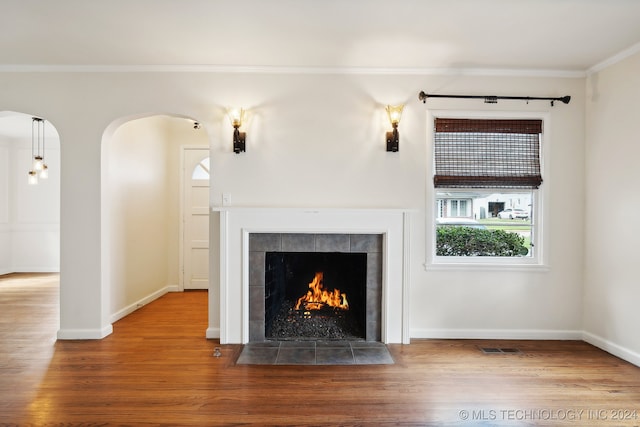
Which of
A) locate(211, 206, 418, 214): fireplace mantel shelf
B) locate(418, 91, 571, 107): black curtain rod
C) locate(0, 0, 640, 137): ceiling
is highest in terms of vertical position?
locate(0, 0, 640, 137): ceiling

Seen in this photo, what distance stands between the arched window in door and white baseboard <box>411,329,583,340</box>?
3774 mm

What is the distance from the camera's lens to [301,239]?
11.0ft

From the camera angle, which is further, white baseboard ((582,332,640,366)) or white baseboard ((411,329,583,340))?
white baseboard ((411,329,583,340))

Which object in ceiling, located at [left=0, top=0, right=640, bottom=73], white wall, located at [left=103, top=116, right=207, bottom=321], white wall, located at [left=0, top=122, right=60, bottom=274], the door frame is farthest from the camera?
white wall, located at [left=0, top=122, right=60, bottom=274]

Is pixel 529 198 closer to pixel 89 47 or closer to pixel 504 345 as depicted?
pixel 504 345

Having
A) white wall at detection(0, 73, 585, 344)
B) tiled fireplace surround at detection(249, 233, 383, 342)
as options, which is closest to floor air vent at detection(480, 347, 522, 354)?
white wall at detection(0, 73, 585, 344)

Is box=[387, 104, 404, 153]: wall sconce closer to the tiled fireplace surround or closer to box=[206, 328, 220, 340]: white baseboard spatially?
the tiled fireplace surround

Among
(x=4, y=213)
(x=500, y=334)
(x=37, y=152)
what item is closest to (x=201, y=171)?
(x=37, y=152)

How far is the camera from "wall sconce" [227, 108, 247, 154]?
3.34 m

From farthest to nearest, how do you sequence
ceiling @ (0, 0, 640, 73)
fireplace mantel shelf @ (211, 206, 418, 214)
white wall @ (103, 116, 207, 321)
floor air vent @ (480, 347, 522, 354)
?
white wall @ (103, 116, 207, 321), fireplace mantel shelf @ (211, 206, 418, 214), floor air vent @ (480, 347, 522, 354), ceiling @ (0, 0, 640, 73)

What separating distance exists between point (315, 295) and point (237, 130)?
70.1 inches

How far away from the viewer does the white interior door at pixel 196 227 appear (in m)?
5.54

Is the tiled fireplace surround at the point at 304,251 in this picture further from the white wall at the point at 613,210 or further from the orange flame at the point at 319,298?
the white wall at the point at 613,210

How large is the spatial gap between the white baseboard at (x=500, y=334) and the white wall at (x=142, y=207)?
3240mm
